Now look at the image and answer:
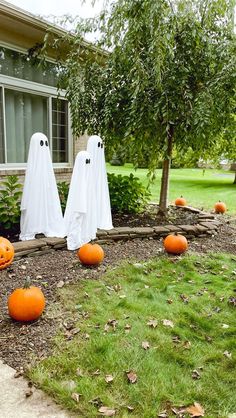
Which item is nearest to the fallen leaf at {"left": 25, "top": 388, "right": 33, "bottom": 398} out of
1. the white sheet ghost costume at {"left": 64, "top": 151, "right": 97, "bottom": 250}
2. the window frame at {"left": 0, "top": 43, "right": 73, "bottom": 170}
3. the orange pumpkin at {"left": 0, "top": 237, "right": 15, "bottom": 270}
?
the orange pumpkin at {"left": 0, "top": 237, "right": 15, "bottom": 270}

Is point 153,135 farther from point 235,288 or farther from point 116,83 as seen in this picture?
point 235,288

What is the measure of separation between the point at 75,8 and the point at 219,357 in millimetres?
6028

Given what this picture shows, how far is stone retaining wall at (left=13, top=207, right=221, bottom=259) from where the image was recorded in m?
4.20

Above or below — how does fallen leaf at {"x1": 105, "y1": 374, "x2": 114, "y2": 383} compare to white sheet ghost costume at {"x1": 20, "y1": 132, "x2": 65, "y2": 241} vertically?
below

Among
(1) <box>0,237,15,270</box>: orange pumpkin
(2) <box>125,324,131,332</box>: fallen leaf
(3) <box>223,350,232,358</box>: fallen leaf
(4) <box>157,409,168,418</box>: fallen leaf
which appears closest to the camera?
(4) <box>157,409,168,418</box>: fallen leaf

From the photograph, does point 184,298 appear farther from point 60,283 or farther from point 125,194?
point 125,194

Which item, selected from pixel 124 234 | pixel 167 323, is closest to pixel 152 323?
pixel 167 323

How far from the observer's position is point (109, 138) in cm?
589

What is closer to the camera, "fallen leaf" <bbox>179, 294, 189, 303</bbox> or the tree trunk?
"fallen leaf" <bbox>179, 294, 189, 303</bbox>

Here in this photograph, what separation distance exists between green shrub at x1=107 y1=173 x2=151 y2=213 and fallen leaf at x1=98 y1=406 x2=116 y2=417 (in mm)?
4881

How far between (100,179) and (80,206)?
80cm

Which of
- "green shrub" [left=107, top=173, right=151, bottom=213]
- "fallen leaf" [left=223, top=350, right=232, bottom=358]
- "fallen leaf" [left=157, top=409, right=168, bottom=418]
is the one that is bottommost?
"fallen leaf" [left=223, top=350, right=232, bottom=358]

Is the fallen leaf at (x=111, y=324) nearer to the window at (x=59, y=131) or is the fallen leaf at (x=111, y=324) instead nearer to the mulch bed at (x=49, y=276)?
the mulch bed at (x=49, y=276)

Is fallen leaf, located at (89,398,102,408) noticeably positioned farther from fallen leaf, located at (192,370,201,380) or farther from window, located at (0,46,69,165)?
window, located at (0,46,69,165)
